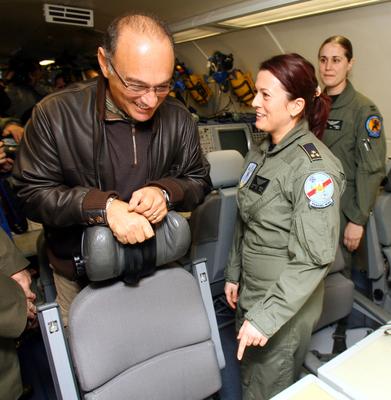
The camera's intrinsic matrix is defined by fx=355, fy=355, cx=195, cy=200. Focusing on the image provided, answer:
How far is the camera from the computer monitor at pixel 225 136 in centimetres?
302

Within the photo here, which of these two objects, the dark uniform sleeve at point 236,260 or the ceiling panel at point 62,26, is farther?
the ceiling panel at point 62,26

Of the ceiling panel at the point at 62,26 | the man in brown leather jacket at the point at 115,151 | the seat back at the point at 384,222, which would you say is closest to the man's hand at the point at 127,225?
the man in brown leather jacket at the point at 115,151

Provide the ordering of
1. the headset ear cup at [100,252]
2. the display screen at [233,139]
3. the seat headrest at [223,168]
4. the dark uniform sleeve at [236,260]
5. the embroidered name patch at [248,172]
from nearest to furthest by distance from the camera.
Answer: the headset ear cup at [100,252]
the embroidered name patch at [248,172]
the dark uniform sleeve at [236,260]
the seat headrest at [223,168]
the display screen at [233,139]

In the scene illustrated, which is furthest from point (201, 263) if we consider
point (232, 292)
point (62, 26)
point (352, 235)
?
point (62, 26)

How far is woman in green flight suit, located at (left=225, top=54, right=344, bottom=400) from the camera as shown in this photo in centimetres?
110

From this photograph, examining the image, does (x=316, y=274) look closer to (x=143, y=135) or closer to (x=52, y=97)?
(x=143, y=135)

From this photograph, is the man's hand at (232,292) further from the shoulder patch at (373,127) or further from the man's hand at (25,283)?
the shoulder patch at (373,127)

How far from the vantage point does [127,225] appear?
0.92 metres

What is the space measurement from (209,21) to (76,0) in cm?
121

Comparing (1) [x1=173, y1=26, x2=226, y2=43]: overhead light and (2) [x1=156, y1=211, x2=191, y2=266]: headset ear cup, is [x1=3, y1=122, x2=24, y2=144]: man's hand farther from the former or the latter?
(1) [x1=173, y1=26, x2=226, y2=43]: overhead light

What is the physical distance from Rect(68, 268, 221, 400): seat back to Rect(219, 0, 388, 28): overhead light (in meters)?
2.46

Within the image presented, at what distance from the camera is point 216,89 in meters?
4.68

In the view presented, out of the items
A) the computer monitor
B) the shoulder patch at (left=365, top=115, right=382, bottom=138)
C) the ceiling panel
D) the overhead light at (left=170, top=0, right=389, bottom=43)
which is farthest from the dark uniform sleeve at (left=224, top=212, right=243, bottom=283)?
the ceiling panel

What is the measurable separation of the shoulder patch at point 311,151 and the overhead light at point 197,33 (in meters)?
2.89
